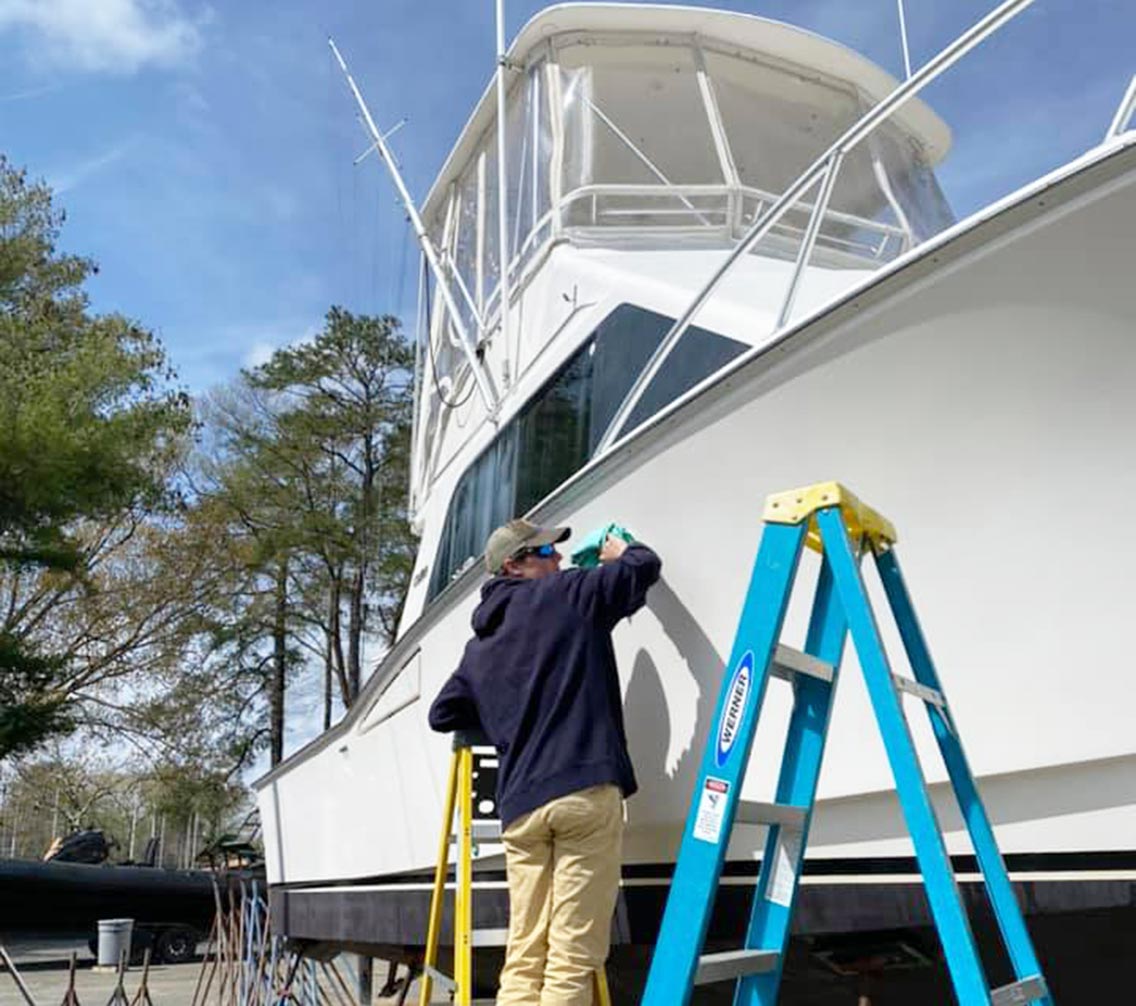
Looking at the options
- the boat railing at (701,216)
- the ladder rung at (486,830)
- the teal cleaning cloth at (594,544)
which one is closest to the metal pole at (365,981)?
the ladder rung at (486,830)

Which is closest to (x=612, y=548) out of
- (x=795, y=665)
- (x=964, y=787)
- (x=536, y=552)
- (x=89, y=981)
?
(x=536, y=552)

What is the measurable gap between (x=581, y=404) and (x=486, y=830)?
148 centimetres

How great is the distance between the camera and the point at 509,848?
289 centimetres

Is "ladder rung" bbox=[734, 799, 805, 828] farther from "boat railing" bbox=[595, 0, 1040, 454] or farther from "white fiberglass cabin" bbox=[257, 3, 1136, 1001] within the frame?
"boat railing" bbox=[595, 0, 1040, 454]

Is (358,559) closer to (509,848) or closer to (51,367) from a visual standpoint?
(51,367)

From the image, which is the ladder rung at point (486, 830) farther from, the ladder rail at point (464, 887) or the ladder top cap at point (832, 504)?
the ladder top cap at point (832, 504)

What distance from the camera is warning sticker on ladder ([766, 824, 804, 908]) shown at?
248 centimetres

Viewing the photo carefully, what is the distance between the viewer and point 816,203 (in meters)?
3.20

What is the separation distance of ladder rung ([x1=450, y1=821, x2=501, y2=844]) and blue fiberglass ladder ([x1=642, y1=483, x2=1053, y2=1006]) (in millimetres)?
1258

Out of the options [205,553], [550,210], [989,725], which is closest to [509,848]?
[989,725]

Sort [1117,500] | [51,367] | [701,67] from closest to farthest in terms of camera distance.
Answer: [1117,500], [701,67], [51,367]

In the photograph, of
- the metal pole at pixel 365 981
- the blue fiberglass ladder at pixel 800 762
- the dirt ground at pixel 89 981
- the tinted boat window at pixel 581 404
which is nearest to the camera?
the blue fiberglass ladder at pixel 800 762

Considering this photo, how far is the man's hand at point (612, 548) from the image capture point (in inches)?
122

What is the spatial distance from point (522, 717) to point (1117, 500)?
1486 mm
